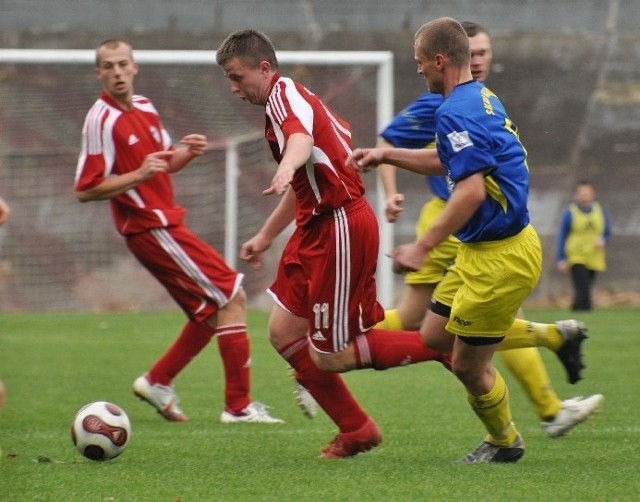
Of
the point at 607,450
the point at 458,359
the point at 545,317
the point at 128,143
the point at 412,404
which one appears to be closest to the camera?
the point at 458,359

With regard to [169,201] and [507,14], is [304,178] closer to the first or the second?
[169,201]

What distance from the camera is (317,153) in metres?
5.15

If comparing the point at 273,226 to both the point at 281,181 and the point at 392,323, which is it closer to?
the point at 392,323

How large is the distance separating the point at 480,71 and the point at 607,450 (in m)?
1.92

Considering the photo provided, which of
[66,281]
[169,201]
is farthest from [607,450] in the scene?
[66,281]

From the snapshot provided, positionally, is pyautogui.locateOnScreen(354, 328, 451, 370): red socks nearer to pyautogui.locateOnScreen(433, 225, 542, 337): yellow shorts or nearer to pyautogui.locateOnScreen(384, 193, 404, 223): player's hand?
pyautogui.locateOnScreen(433, 225, 542, 337): yellow shorts

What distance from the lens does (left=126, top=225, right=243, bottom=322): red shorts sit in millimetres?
6938

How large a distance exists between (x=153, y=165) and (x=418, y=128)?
1.44 meters

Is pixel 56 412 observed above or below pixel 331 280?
below

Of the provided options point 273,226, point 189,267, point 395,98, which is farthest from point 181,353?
point 395,98

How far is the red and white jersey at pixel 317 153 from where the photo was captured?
506 cm

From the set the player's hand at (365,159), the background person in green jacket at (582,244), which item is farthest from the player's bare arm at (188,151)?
the background person in green jacket at (582,244)

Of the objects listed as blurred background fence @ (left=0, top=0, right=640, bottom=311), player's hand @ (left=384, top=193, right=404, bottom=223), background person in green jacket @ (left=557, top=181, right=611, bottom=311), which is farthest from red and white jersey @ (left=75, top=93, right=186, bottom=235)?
background person in green jacket @ (left=557, top=181, right=611, bottom=311)

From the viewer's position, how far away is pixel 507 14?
20.0 m
